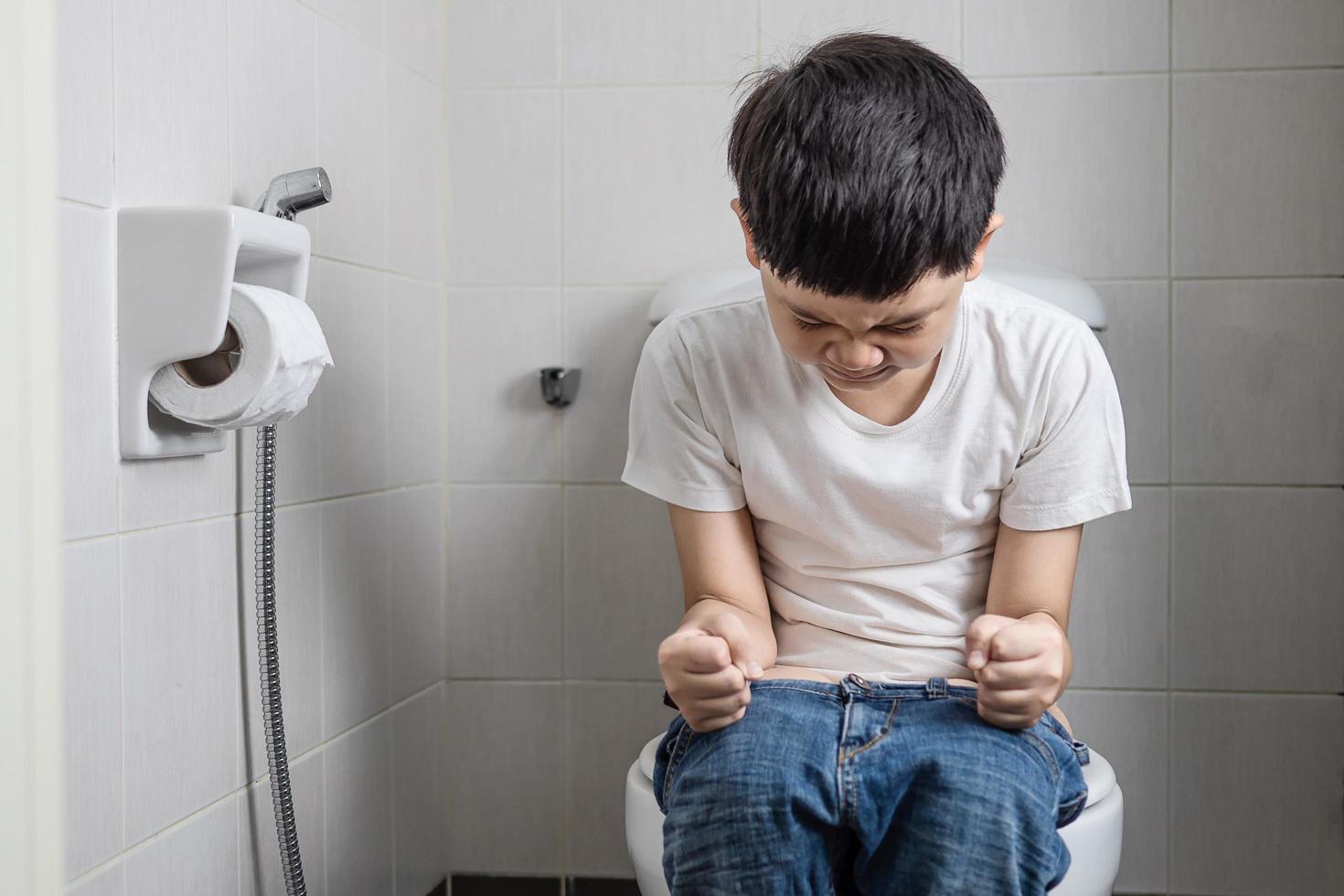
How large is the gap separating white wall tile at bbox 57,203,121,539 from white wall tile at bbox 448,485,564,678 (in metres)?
0.67

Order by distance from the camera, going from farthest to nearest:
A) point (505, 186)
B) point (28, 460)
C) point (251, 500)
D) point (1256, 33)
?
point (505, 186)
point (1256, 33)
point (251, 500)
point (28, 460)

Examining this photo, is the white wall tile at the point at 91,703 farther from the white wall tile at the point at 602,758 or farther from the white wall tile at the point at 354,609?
the white wall tile at the point at 602,758

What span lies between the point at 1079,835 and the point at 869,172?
50 centimetres

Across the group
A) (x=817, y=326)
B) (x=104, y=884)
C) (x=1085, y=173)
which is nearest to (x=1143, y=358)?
(x=1085, y=173)

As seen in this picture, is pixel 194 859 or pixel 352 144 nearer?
pixel 194 859

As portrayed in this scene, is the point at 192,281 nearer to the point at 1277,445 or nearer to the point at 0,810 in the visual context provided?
the point at 0,810

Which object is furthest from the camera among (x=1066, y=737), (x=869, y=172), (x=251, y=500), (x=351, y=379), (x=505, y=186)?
(x=505, y=186)

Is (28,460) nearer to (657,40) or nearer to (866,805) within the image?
(866,805)

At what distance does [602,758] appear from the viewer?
1.48 meters

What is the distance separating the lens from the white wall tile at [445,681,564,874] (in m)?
1.49

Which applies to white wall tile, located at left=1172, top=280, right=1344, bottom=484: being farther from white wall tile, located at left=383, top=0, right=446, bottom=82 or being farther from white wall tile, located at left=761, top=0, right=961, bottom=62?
white wall tile, located at left=383, top=0, right=446, bottom=82

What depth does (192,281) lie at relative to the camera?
0.82 m

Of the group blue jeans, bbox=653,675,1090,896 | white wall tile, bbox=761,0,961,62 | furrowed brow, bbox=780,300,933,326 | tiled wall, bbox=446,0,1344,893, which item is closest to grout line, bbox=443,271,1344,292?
tiled wall, bbox=446,0,1344,893

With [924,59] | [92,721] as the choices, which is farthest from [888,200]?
[92,721]
